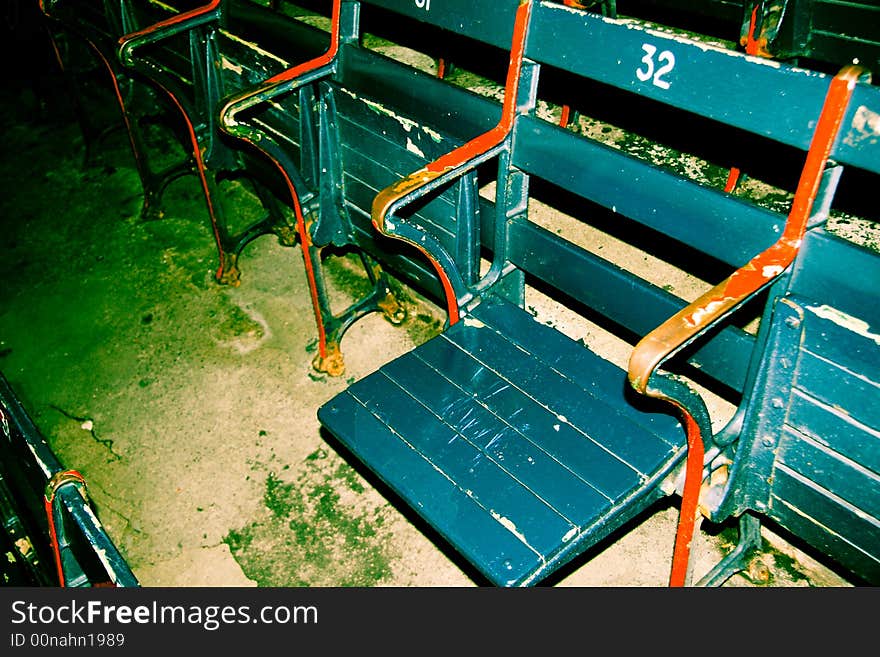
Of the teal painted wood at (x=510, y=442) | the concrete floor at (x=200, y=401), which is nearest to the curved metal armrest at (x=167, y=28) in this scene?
the concrete floor at (x=200, y=401)

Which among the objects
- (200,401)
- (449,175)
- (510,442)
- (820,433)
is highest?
(449,175)

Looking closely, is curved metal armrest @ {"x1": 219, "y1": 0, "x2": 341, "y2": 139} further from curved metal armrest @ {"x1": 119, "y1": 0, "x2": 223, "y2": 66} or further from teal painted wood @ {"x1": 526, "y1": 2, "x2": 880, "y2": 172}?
teal painted wood @ {"x1": 526, "y1": 2, "x2": 880, "y2": 172}

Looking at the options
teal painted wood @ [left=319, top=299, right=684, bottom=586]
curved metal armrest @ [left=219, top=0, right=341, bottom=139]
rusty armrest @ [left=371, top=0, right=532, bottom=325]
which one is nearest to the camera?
teal painted wood @ [left=319, top=299, right=684, bottom=586]

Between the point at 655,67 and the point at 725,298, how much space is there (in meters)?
0.60

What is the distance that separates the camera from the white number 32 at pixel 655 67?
1.59 metres

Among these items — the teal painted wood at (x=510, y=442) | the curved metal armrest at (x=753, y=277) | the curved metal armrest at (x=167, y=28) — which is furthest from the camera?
the curved metal armrest at (x=167, y=28)

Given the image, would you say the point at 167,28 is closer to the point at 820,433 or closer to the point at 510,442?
the point at 510,442

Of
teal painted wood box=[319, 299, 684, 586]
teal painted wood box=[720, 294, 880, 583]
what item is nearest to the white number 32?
teal painted wood box=[720, 294, 880, 583]

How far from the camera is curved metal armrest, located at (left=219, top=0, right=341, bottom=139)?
7.59ft

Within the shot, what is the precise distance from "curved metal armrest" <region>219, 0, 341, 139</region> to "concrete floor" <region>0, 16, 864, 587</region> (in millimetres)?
1078

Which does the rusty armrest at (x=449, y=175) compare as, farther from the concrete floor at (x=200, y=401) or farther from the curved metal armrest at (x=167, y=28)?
the curved metal armrest at (x=167, y=28)

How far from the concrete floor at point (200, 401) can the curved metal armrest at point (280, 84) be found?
108 cm

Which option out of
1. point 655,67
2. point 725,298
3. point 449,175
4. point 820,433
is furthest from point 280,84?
point 820,433

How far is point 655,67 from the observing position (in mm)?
1628
